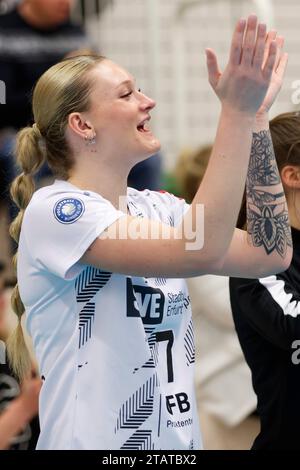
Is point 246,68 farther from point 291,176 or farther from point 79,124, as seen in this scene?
point 291,176

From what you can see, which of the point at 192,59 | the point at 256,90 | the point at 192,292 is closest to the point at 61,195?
the point at 256,90

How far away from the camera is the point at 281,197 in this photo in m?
2.50

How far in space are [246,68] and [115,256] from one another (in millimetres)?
501

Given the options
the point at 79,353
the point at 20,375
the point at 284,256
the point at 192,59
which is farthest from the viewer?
the point at 192,59

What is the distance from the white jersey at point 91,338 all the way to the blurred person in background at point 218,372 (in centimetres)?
192

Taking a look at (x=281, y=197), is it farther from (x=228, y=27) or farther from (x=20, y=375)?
(x=228, y=27)

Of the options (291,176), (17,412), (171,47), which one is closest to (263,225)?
(291,176)

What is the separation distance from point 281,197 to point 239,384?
6.98ft

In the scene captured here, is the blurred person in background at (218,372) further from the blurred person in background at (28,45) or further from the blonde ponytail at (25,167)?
the blonde ponytail at (25,167)

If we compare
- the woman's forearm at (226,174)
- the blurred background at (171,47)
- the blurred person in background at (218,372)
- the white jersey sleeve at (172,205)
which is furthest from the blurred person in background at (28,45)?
the woman's forearm at (226,174)

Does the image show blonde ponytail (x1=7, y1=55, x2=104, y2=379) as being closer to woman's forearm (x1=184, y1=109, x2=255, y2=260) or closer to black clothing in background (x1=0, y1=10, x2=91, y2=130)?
woman's forearm (x1=184, y1=109, x2=255, y2=260)

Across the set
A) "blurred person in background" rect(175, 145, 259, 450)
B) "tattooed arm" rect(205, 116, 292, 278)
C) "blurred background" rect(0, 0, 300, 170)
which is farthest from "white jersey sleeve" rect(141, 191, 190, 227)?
"blurred background" rect(0, 0, 300, 170)

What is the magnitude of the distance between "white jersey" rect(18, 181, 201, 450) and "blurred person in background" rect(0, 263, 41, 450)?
1135 millimetres

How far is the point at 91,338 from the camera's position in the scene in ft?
7.63
